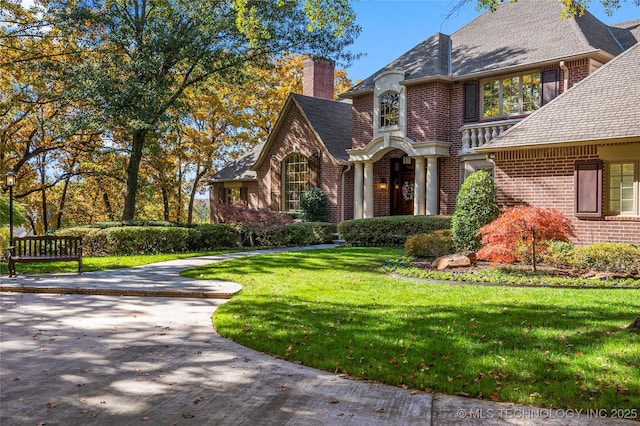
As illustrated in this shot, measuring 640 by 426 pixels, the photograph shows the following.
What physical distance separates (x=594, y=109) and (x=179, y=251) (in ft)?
42.5

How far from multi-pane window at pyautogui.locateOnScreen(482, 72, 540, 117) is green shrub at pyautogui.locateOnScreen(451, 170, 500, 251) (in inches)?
284

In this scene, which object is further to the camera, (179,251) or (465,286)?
(179,251)

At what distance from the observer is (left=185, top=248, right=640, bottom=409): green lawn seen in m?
4.34

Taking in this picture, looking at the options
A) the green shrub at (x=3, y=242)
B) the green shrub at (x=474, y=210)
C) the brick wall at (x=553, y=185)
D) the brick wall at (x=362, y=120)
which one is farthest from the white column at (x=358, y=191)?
the green shrub at (x=3, y=242)

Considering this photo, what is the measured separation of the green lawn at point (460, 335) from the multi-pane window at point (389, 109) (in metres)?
13.2

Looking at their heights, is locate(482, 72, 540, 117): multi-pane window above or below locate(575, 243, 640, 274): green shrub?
above

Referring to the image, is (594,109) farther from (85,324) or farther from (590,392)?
(85,324)

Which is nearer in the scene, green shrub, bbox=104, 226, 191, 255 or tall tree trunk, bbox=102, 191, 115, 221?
green shrub, bbox=104, 226, 191, 255

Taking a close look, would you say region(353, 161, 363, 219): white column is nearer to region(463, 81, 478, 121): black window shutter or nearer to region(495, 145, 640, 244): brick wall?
region(463, 81, 478, 121): black window shutter

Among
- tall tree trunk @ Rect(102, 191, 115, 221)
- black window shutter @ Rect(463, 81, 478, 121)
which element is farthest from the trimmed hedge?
tall tree trunk @ Rect(102, 191, 115, 221)

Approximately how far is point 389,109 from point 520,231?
12562mm

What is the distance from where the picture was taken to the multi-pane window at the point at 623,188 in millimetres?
12039

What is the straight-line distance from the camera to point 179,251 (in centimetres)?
1745

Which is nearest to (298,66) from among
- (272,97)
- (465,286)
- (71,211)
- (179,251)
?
(272,97)
